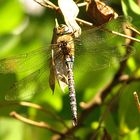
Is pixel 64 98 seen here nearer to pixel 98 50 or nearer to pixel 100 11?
A: pixel 98 50

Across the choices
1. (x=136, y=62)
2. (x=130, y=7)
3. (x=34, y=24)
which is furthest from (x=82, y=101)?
(x=34, y=24)

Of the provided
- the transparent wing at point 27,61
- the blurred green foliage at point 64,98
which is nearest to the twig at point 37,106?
the blurred green foliage at point 64,98

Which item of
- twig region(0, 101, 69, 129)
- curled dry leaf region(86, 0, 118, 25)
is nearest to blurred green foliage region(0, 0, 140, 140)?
twig region(0, 101, 69, 129)

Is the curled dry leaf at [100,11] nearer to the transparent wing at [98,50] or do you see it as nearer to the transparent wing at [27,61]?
the transparent wing at [98,50]

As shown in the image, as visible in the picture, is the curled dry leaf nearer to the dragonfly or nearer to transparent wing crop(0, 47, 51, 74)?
the dragonfly

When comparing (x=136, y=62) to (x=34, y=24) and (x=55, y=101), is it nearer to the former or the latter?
(x=55, y=101)
